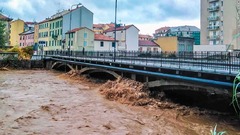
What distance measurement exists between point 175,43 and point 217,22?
9.97m

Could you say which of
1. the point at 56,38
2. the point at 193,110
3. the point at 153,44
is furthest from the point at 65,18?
the point at 193,110

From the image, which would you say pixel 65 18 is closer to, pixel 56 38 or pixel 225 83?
pixel 56 38

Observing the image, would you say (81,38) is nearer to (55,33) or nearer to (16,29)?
(55,33)

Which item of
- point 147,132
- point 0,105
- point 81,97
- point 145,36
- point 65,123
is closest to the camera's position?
point 147,132

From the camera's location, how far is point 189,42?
61906 millimetres

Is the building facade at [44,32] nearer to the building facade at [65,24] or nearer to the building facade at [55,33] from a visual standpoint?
the building facade at [65,24]

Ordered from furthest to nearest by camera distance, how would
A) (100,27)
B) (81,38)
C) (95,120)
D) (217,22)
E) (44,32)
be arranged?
(100,27)
(44,32)
(81,38)
(217,22)
(95,120)

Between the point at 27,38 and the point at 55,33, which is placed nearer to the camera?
the point at 55,33

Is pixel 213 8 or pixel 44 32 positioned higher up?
pixel 213 8

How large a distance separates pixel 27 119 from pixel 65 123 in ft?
5.82

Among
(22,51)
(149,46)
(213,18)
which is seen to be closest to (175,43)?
(149,46)

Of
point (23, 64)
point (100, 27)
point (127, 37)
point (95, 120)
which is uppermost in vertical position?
point (100, 27)

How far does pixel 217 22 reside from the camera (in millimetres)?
54562

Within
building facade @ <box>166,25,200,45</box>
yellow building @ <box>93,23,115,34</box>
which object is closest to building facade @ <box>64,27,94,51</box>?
yellow building @ <box>93,23,115,34</box>
